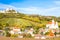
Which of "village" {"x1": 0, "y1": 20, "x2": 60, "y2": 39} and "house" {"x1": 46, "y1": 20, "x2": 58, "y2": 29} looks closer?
"village" {"x1": 0, "y1": 20, "x2": 60, "y2": 39}

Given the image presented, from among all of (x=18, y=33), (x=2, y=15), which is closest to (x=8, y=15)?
(x=2, y=15)

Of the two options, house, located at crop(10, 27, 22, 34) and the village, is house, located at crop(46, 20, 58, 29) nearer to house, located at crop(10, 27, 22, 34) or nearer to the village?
the village

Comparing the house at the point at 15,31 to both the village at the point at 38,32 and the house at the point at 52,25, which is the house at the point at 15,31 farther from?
the house at the point at 52,25

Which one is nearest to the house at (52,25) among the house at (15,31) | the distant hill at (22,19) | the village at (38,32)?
the village at (38,32)

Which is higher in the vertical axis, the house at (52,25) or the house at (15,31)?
the house at (52,25)

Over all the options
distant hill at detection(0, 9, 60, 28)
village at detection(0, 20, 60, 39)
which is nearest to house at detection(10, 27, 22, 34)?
village at detection(0, 20, 60, 39)

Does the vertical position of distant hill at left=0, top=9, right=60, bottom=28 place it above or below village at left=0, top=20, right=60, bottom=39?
above

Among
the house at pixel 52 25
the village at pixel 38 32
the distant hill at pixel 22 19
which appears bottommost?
the village at pixel 38 32

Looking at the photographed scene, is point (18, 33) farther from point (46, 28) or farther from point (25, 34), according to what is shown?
point (46, 28)
